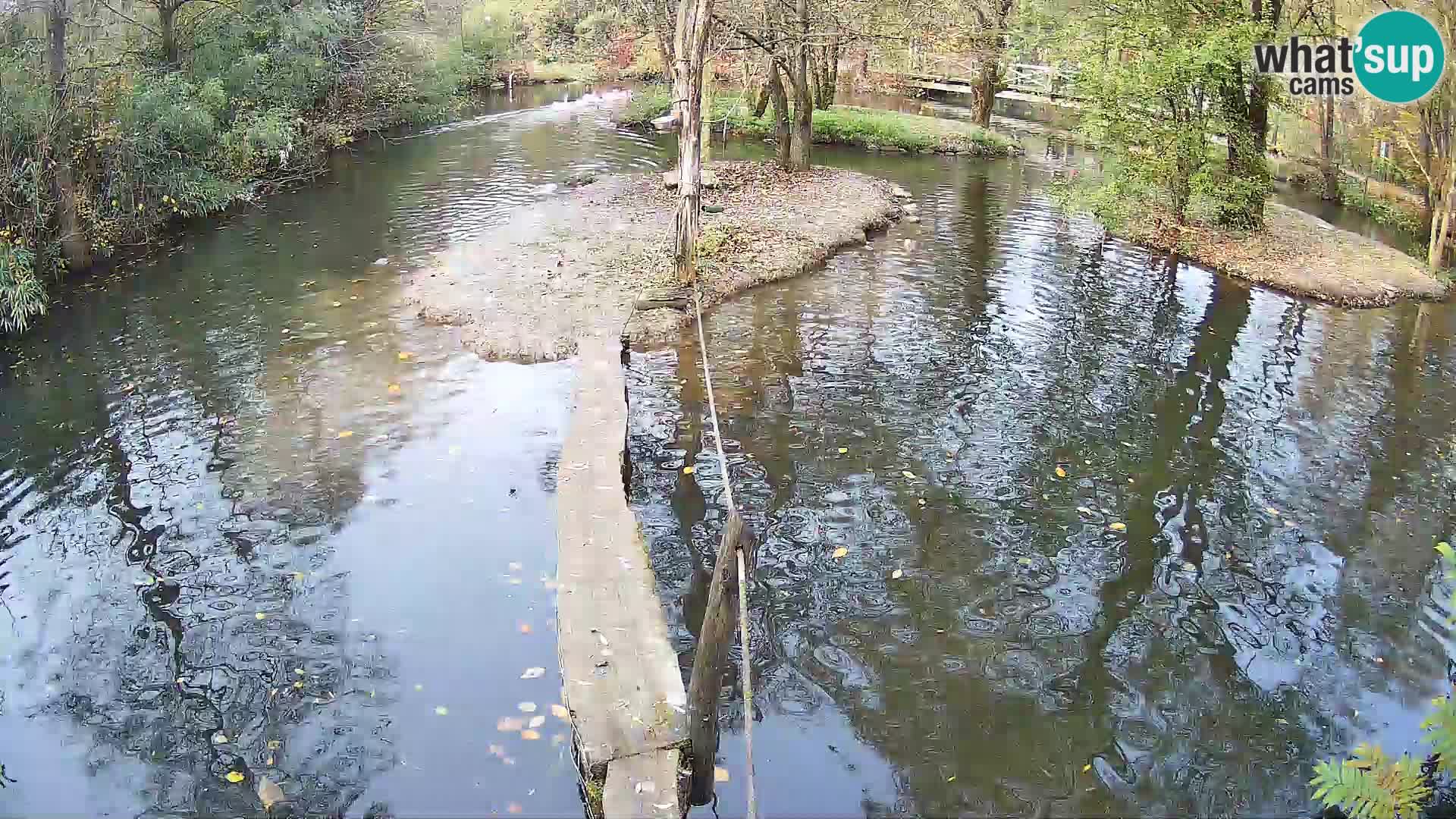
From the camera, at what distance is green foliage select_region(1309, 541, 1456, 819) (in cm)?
439

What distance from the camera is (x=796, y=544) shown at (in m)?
7.61

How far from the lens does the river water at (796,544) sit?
5539mm

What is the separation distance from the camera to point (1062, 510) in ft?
26.7

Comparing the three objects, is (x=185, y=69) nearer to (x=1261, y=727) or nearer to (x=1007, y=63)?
(x=1007, y=63)

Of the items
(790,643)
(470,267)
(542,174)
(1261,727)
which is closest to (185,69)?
(542,174)

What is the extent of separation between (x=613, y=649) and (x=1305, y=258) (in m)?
14.1

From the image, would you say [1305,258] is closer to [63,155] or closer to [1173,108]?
[1173,108]

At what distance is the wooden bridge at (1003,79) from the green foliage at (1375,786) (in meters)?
24.8

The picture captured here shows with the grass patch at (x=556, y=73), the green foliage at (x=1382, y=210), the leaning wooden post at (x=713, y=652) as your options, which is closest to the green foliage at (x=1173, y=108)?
the green foliage at (x=1382, y=210)

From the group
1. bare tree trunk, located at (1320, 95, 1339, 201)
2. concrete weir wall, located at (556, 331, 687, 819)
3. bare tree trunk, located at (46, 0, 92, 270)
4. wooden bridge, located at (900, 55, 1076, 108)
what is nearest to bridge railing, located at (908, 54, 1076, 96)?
wooden bridge, located at (900, 55, 1076, 108)

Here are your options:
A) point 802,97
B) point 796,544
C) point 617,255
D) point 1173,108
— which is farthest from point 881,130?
point 796,544

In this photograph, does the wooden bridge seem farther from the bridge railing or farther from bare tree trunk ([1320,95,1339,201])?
bare tree trunk ([1320,95,1339,201])

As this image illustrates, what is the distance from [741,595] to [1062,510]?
4298 mm

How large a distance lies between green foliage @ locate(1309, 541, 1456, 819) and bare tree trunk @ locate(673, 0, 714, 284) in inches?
362
